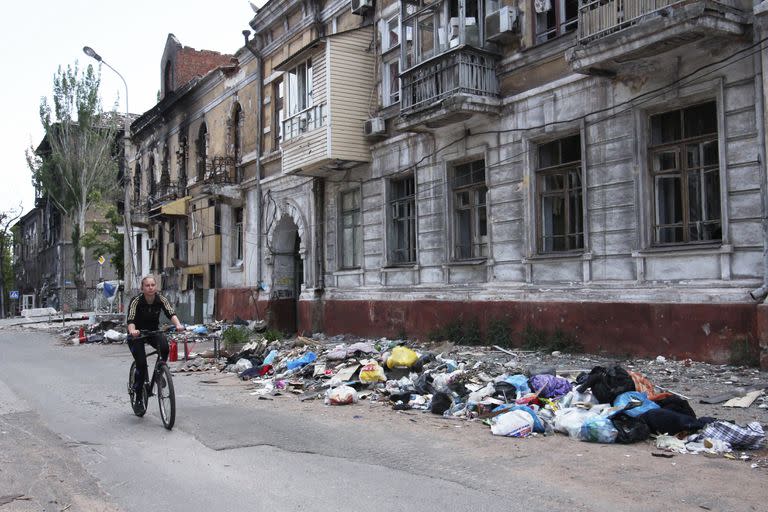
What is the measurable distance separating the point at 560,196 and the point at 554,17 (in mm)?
3436

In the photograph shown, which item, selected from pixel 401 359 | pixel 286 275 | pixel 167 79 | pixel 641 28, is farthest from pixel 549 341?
pixel 167 79

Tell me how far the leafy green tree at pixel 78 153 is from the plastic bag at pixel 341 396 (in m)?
41.6

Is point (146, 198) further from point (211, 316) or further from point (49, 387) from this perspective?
point (49, 387)

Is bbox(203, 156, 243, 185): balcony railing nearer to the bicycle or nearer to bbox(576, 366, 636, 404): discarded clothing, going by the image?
the bicycle

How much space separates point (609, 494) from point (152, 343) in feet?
18.8

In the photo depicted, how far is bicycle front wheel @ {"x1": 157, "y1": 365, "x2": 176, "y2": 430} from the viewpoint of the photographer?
8.08 meters

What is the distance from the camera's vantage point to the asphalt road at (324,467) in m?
5.33

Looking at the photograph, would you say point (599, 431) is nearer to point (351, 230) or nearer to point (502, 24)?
point (502, 24)

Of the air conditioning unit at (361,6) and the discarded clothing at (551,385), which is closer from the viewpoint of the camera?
the discarded clothing at (551,385)

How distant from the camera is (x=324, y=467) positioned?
6.38 m

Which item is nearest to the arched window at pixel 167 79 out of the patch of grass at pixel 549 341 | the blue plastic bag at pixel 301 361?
the blue plastic bag at pixel 301 361

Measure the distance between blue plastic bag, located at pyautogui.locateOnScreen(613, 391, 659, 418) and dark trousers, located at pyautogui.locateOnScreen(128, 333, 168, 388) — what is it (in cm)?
537

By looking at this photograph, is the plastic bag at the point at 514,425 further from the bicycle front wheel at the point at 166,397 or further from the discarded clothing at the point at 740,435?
the bicycle front wheel at the point at 166,397

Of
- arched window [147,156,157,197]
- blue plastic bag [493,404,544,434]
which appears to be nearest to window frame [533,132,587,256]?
blue plastic bag [493,404,544,434]
